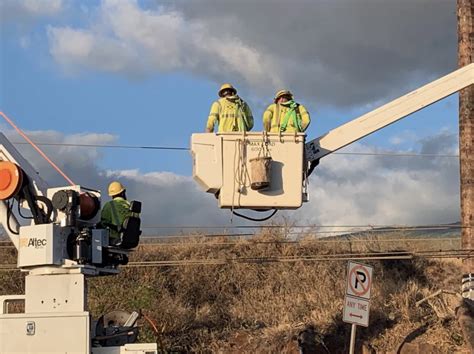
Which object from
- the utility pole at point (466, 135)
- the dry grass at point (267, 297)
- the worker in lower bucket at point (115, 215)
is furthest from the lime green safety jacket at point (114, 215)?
the utility pole at point (466, 135)

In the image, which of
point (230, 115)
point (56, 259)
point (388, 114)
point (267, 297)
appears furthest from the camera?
point (267, 297)

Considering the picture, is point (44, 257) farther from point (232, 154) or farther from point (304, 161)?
point (304, 161)

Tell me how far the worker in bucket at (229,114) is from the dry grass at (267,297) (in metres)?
4.30

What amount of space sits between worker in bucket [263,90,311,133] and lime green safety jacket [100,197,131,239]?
222cm

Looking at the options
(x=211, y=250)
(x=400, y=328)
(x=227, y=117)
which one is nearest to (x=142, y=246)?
(x=211, y=250)

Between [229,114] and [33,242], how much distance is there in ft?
10.3

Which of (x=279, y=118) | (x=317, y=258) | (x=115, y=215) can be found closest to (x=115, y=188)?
(x=115, y=215)

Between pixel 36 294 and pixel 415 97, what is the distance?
5.89 m

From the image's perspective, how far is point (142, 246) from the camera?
2042 centimetres

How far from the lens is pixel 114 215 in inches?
431

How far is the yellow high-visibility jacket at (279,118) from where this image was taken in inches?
452

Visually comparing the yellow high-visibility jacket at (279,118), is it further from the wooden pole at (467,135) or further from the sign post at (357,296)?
the wooden pole at (467,135)

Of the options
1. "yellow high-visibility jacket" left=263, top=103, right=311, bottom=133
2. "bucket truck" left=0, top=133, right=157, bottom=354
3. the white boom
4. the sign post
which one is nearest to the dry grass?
the sign post

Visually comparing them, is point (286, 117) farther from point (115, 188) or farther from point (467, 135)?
point (467, 135)
